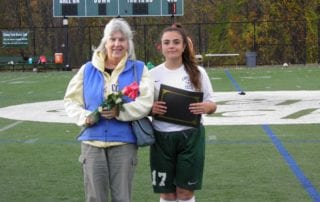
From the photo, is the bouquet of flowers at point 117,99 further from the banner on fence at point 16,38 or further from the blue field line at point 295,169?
the banner on fence at point 16,38

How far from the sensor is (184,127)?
474cm

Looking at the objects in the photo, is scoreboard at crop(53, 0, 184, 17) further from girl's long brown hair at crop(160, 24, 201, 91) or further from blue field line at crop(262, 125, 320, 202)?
girl's long brown hair at crop(160, 24, 201, 91)

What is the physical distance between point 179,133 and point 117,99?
66 cm

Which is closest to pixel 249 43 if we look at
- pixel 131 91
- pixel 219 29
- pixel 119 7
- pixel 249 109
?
pixel 219 29

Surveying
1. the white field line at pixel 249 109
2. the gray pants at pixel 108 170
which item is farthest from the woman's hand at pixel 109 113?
the white field line at pixel 249 109

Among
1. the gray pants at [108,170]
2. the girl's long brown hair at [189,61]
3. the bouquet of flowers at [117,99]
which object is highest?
the girl's long brown hair at [189,61]

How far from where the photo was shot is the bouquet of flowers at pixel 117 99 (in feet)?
14.0

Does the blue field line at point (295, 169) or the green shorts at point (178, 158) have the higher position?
the green shorts at point (178, 158)

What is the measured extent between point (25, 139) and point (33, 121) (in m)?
2.15

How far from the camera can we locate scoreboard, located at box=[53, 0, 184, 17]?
2852 centimetres

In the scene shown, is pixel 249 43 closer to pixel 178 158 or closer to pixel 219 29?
pixel 219 29

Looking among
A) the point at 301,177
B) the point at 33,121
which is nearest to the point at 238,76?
the point at 33,121

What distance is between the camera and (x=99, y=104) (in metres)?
4.38

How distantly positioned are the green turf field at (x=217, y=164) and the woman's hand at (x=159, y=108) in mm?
2112
